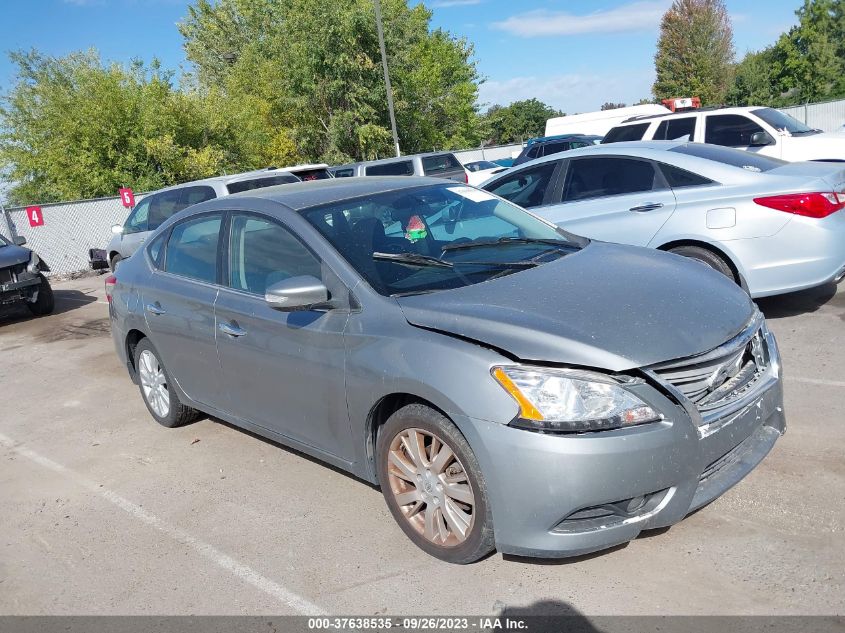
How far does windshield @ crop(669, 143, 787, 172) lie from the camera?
6.77 meters

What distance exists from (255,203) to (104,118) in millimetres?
20801

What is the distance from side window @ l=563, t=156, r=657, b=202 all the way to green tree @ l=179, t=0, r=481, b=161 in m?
25.3

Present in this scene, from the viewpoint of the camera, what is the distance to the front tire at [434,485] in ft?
10.7

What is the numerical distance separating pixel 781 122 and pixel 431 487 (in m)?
11.4

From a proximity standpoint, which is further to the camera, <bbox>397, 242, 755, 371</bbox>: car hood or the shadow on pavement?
the shadow on pavement

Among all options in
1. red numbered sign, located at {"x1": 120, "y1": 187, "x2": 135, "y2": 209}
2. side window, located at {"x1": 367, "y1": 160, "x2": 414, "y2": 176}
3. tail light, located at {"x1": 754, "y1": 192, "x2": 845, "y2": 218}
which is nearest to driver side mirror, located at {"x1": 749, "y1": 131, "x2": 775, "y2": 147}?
tail light, located at {"x1": 754, "y1": 192, "x2": 845, "y2": 218}

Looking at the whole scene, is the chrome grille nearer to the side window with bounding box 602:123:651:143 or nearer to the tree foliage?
the side window with bounding box 602:123:651:143

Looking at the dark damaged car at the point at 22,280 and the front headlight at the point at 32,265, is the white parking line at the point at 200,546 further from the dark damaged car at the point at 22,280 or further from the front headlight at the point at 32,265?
the front headlight at the point at 32,265

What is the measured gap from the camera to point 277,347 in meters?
4.18

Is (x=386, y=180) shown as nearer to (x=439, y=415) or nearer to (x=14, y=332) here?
(x=439, y=415)

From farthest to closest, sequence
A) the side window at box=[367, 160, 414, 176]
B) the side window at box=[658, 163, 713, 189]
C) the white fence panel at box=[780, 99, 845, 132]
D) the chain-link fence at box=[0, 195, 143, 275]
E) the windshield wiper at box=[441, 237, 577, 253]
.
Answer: the white fence panel at box=[780, 99, 845, 132], the chain-link fence at box=[0, 195, 143, 275], the side window at box=[367, 160, 414, 176], the side window at box=[658, 163, 713, 189], the windshield wiper at box=[441, 237, 577, 253]

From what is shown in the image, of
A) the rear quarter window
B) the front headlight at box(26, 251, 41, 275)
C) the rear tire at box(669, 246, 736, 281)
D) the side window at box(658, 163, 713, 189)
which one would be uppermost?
the rear quarter window

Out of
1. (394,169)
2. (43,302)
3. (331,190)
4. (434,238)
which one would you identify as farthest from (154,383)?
(394,169)

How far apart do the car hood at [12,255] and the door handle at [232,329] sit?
869cm
